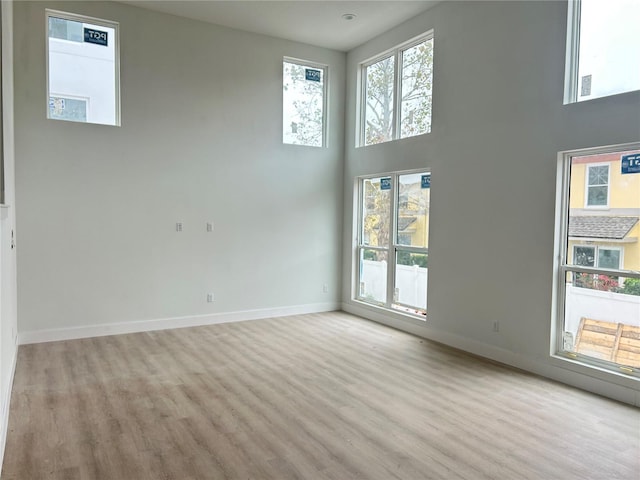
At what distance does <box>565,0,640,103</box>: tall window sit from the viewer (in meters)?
3.57

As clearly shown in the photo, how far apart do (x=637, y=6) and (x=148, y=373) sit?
5199mm

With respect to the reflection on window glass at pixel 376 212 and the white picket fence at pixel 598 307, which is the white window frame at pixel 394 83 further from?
the white picket fence at pixel 598 307

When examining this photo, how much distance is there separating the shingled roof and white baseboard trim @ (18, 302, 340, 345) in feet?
12.7

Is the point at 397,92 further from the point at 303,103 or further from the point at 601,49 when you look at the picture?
the point at 601,49

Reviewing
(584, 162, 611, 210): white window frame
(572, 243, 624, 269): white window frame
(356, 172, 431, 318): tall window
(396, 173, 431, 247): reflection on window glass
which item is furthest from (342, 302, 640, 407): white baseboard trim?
Answer: (584, 162, 611, 210): white window frame

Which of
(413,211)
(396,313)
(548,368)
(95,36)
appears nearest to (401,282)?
(396,313)

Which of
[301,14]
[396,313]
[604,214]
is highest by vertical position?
[301,14]

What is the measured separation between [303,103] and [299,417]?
483 cm

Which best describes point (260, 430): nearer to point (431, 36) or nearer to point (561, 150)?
point (561, 150)

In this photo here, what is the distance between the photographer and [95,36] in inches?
207

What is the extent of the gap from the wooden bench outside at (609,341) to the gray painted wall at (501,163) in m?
0.17

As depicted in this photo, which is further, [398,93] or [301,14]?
[398,93]

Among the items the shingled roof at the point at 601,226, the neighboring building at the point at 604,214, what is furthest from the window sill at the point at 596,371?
the shingled roof at the point at 601,226

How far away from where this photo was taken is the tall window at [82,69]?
5.04m
